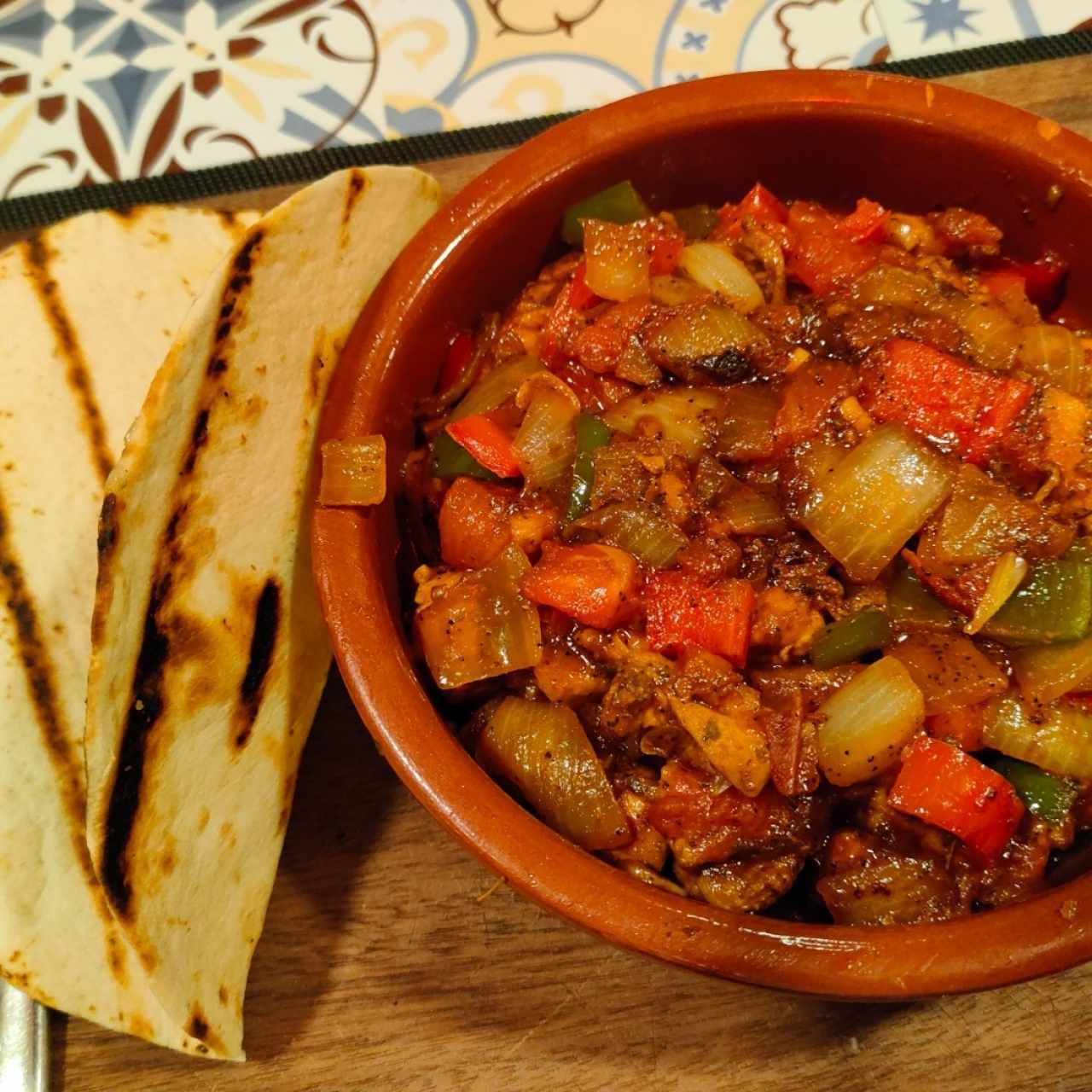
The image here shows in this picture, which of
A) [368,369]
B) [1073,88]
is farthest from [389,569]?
[1073,88]

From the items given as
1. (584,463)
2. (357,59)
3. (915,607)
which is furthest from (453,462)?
(357,59)

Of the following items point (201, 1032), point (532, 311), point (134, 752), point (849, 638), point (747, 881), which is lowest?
point (201, 1032)

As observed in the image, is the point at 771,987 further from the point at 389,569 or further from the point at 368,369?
the point at 368,369

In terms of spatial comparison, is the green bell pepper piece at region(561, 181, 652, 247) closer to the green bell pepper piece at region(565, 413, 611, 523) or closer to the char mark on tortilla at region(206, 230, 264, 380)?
the green bell pepper piece at region(565, 413, 611, 523)

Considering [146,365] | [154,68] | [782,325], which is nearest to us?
[782,325]

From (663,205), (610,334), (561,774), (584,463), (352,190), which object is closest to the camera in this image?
(561,774)

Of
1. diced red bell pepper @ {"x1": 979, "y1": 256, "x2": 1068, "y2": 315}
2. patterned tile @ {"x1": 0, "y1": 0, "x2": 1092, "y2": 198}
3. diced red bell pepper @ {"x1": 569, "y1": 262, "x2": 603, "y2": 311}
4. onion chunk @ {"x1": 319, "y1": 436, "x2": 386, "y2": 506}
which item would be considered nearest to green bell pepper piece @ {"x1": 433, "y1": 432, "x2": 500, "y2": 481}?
onion chunk @ {"x1": 319, "y1": 436, "x2": 386, "y2": 506}

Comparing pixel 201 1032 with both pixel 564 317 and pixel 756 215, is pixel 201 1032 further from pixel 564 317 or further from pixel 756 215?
pixel 756 215
